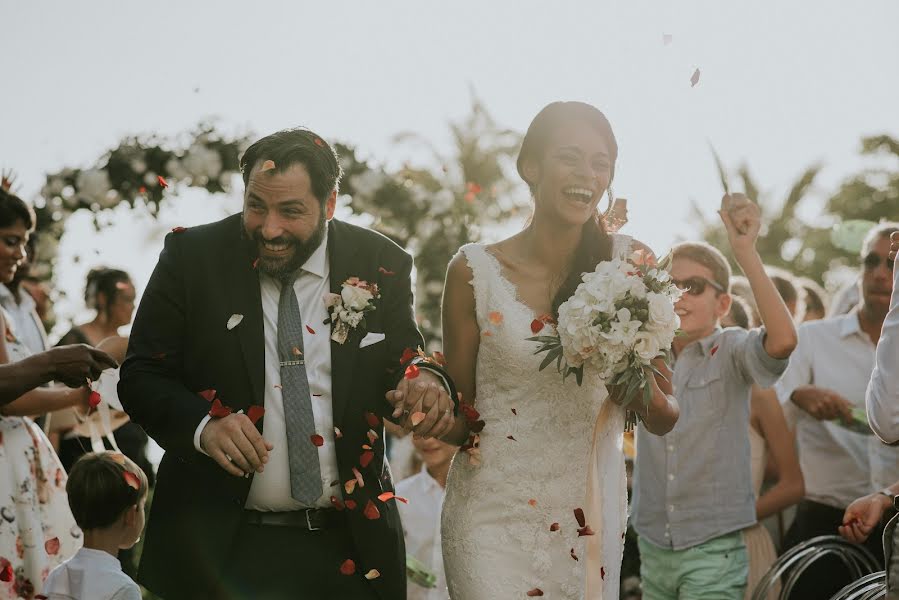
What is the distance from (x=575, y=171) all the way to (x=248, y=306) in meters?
1.52

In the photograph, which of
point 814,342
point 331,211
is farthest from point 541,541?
point 814,342

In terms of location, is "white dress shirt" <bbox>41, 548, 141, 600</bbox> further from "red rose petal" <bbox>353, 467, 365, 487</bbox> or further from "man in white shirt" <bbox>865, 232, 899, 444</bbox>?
"man in white shirt" <bbox>865, 232, 899, 444</bbox>

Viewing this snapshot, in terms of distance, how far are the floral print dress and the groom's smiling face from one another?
2021 millimetres

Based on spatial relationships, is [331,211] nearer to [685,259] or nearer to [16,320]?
[685,259]

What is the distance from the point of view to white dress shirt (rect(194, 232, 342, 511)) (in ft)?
13.6

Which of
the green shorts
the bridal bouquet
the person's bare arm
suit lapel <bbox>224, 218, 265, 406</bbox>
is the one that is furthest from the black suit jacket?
the person's bare arm

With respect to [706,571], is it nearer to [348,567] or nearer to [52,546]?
[348,567]

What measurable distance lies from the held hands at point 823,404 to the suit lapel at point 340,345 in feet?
11.0

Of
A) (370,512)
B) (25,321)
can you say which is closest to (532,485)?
(370,512)

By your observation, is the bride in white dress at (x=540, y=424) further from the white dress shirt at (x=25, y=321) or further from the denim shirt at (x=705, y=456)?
the white dress shirt at (x=25, y=321)

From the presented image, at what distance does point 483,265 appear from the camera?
487 cm

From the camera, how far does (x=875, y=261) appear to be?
6410mm

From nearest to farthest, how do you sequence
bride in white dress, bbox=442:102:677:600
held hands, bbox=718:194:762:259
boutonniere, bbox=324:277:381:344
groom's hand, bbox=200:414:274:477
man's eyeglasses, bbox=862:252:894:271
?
groom's hand, bbox=200:414:274:477 < boutonniere, bbox=324:277:381:344 < bride in white dress, bbox=442:102:677:600 < held hands, bbox=718:194:762:259 < man's eyeglasses, bbox=862:252:894:271

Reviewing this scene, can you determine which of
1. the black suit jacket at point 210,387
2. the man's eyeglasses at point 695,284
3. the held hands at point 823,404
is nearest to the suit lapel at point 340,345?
the black suit jacket at point 210,387
